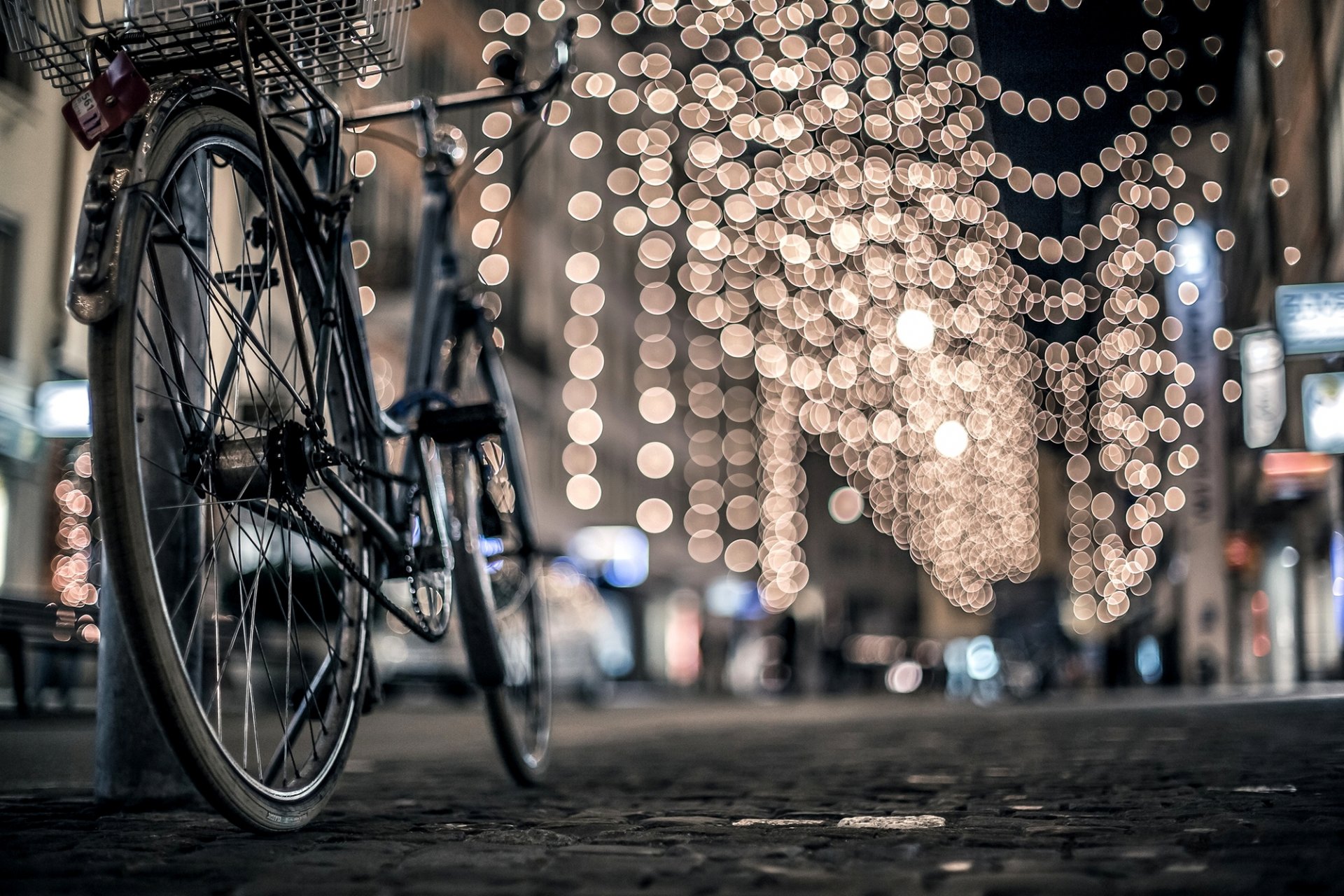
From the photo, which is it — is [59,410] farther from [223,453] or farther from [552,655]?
[552,655]

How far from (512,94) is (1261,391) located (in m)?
21.0

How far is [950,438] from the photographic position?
2584 centimetres

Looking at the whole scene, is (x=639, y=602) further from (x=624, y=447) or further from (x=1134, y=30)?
(x=1134, y=30)

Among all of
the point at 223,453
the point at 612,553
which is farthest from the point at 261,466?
the point at 612,553

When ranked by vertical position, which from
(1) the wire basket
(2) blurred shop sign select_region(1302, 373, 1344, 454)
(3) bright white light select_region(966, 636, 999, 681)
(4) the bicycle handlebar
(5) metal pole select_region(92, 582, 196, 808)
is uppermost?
(2) blurred shop sign select_region(1302, 373, 1344, 454)

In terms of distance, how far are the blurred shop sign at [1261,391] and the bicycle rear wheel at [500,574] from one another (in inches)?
767

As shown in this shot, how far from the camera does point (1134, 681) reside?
42.1 metres

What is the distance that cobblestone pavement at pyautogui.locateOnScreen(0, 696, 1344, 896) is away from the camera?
2346mm

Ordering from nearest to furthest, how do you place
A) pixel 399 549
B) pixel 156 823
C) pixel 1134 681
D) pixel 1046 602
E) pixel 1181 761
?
pixel 156 823 < pixel 399 549 < pixel 1181 761 < pixel 1134 681 < pixel 1046 602

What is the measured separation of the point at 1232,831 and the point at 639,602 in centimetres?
4484

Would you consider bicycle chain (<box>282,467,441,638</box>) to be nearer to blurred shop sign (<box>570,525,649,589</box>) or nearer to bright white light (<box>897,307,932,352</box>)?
bright white light (<box>897,307,932,352</box>)

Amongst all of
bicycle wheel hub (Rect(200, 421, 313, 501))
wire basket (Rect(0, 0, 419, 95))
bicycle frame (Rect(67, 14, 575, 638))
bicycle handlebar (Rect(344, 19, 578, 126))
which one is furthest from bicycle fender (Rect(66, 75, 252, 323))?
bicycle handlebar (Rect(344, 19, 578, 126))

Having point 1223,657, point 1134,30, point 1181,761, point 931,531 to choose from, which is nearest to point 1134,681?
point 931,531

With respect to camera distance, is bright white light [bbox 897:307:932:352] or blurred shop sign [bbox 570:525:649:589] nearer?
bright white light [bbox 897:307:932:352]
